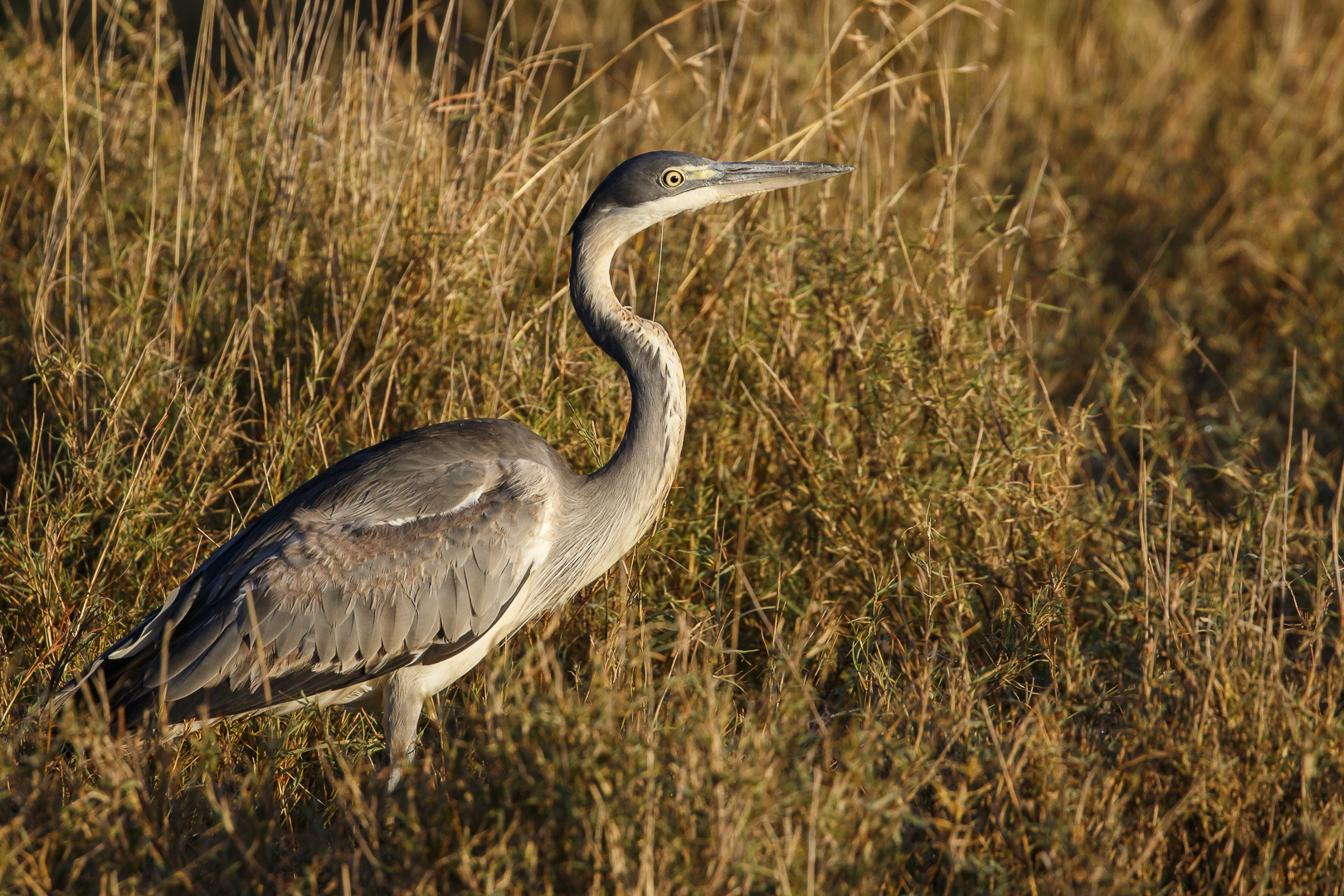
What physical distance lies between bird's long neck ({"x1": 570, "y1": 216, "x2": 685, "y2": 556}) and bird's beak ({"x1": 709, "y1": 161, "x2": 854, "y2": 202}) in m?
0.53

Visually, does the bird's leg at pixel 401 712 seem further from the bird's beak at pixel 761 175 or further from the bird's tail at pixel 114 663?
the bird's beak at pixel 761 175

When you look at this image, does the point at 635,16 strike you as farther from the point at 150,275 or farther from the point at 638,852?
the point at 638,852

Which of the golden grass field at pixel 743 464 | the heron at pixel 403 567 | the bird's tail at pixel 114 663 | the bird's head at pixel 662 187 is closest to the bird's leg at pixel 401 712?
the heron at pixel 403 567

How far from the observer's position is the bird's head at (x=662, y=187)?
12.2ft

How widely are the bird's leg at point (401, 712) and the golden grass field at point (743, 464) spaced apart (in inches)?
4.2

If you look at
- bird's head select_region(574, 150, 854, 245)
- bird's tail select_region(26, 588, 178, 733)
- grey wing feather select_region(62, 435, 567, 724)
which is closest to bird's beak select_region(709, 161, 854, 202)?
bird's head select_region(574, 150, 854, 245)

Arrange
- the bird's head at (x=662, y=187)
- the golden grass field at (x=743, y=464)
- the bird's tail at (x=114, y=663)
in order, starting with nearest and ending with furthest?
the golden grass field at (x=743, y=464) < the bird's tail at (x=114, y=663) < the bird's head at (x=662, y=187)

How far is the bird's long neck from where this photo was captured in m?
3.57

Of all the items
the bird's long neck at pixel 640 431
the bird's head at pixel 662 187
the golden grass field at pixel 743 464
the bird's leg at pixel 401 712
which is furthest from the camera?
the bird's head at pixel 662 187

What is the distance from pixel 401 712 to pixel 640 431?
3.41 feet

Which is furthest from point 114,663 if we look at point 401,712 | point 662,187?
point 662,187

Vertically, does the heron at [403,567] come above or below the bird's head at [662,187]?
below

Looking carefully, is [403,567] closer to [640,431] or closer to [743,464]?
[640,431]

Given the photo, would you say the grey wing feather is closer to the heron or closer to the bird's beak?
the heron
